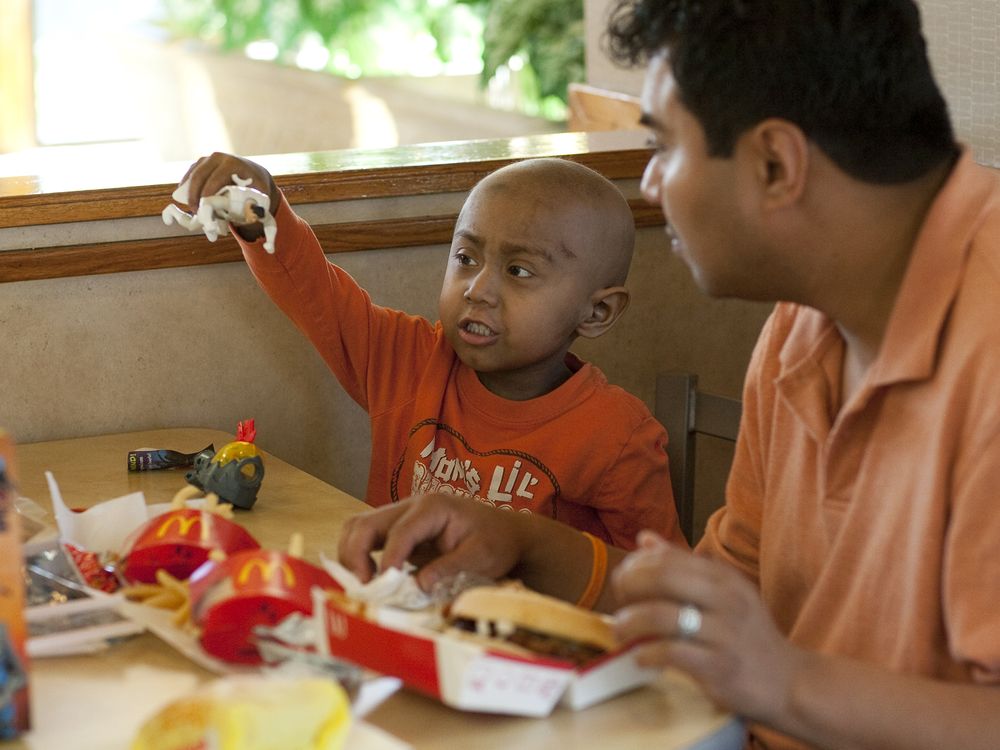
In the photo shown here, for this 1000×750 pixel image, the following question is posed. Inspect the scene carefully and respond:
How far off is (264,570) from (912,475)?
502 millimetres

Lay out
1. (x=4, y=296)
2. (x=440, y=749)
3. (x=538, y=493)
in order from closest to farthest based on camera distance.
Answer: (x=440, y=749), (x=538, y=493), (x=4, y=296)

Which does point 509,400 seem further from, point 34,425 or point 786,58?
point 786,58

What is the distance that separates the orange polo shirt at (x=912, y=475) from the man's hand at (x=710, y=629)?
0.52ft

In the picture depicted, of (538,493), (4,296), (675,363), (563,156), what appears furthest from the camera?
(675,363)

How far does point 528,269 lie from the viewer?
5.77 ft

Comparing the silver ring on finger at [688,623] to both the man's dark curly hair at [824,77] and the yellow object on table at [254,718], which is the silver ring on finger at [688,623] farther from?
the man's dark curly hair at [824,77]

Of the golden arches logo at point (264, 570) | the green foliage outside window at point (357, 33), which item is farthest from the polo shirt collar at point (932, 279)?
the green foliage outside window at point (357, 33)

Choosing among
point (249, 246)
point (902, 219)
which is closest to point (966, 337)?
point (902, 219)

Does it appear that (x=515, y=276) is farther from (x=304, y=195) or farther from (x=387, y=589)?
(x=387, y=589)

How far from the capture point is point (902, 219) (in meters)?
1.08

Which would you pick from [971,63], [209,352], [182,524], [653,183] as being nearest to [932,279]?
[653,183]

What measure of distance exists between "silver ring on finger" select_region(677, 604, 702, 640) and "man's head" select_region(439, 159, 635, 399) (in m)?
0.88

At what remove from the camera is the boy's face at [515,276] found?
5.73ft

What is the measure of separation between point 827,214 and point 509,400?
785 millimetres
